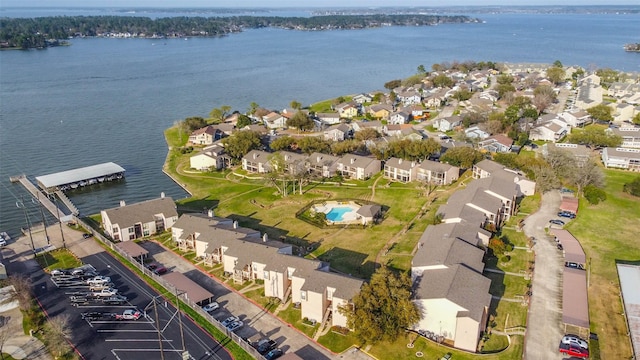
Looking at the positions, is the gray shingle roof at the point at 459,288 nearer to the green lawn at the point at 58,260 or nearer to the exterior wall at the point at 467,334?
the exterior wall at the point at 467,334

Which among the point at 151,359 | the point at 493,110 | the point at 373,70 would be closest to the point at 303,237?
the point at 151,359

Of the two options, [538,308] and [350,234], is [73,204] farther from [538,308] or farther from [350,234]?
[538,308]

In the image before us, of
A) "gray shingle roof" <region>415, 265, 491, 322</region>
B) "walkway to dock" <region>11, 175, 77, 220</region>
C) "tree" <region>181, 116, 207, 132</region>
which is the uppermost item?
"gray shingle roof" <region>415, 265, 491, 322</region>

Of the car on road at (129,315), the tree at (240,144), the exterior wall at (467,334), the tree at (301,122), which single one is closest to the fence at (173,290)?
the car on road at (129,315)

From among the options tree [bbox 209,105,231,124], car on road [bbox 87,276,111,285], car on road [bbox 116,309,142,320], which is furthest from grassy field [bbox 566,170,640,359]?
tree [bbox 209,105,231,124]

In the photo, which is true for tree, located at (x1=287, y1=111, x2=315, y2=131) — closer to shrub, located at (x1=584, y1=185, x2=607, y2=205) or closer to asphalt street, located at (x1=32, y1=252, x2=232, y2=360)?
shrub, located at (x1=584, y1=185, x2=607, y2=205)

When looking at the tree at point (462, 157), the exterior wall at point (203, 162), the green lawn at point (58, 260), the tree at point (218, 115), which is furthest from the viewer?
the tree at point (218, 115)
